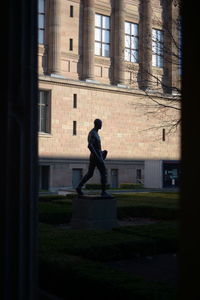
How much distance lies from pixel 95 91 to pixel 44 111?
4726 mm

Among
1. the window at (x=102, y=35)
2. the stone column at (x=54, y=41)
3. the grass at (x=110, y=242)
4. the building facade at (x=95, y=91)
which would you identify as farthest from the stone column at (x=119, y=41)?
the grass at (x=110, y=242)

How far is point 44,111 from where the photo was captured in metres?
32.7

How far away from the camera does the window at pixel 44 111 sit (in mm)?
32469

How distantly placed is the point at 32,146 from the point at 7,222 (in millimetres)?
367

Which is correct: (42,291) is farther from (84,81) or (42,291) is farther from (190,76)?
(84,81)

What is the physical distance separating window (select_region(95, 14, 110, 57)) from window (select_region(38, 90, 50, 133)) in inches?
236

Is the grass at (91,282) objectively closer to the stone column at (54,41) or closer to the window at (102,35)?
the stone column at (54,41)

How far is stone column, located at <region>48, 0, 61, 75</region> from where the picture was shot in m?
32.4

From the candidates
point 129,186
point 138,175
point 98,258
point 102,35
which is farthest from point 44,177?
point 98,258

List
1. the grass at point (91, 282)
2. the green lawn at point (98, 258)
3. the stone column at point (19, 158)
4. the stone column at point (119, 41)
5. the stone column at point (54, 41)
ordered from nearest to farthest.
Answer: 1. the stone column at point (19, 158)
2. the grass at point (91, 282)
3. the green lawn at point (98, 258)
4. the stone column at point (54, 41)
5. the stone column at point (119, 41)

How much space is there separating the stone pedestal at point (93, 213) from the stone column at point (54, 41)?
66.9 feet

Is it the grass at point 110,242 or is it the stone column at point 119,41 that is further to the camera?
the stone column at point 119,41

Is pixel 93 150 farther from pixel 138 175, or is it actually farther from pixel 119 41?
pixel 138 175

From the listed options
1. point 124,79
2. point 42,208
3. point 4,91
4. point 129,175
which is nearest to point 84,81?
point 124,79
